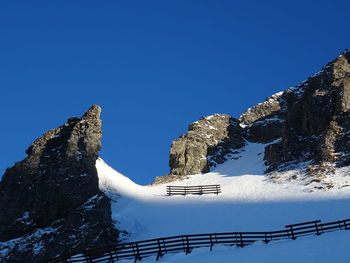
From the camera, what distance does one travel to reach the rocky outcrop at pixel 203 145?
76125 millimetres

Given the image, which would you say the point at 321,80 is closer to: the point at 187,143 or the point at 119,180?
the point at 187,143

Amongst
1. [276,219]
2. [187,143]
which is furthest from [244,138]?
[276,219]

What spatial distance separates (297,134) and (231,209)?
940 inches

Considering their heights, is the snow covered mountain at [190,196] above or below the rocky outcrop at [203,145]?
below

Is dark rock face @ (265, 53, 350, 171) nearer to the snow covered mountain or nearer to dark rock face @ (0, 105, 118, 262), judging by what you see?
the snow covered mountain

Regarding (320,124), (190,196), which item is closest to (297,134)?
(320,124)

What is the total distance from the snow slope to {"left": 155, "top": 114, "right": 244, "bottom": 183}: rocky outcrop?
865 centimetres

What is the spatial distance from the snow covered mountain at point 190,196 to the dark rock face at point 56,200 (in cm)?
9

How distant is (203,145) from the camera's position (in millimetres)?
81125

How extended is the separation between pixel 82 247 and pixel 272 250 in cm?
1730

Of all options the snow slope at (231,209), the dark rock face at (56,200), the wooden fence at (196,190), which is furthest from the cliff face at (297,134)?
the dark rock face at (56,200)

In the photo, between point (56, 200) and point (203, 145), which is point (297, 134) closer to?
point (203, 145)

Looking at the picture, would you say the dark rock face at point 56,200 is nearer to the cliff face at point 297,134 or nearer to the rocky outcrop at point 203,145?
the cliff face at point 297,134

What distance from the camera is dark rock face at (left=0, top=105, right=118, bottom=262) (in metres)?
38.1
